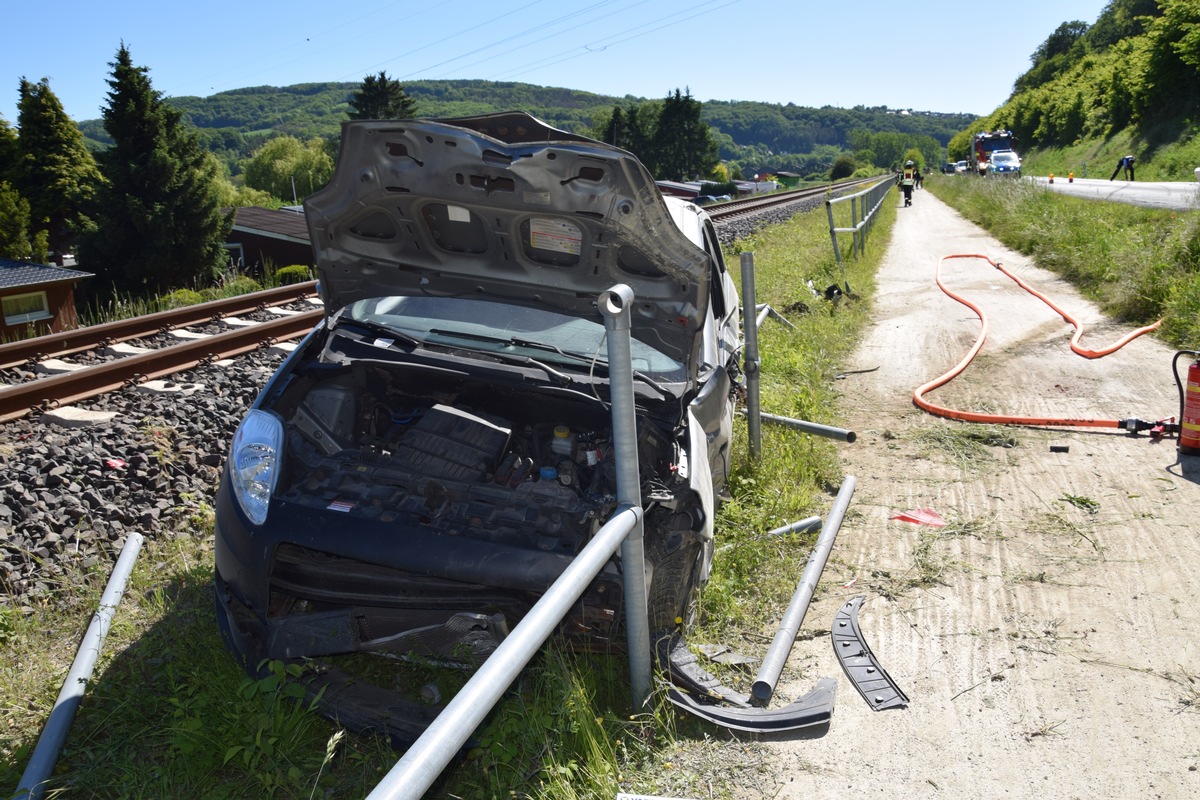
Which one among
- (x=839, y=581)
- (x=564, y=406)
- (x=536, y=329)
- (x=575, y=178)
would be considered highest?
(x=575, y=178)

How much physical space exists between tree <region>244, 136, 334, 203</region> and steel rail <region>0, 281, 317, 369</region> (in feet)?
252

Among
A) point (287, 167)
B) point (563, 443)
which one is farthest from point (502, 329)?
point (287, 167)

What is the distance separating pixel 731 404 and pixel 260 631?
9.93 ft

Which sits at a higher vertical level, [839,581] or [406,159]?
[406,159]

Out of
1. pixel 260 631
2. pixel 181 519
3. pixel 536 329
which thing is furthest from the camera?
pixel 181 519

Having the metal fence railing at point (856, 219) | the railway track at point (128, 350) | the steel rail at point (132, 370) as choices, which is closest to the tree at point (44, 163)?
the railway track at point (128, 350)

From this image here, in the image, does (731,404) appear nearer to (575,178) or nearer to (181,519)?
(575,178)

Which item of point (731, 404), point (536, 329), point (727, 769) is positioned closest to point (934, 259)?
point (731, 404)

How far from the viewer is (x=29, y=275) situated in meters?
22.0

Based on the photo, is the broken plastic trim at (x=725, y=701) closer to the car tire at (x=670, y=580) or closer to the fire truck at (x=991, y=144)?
the car tire at (x=670, y=580)

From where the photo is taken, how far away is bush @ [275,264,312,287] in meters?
19.4

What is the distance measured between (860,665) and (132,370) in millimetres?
7020

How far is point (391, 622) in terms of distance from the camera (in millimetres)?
3320

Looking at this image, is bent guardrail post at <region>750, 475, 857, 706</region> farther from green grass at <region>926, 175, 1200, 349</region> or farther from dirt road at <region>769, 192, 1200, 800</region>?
green grass at <region>926, 175, 1200, 349</region>
